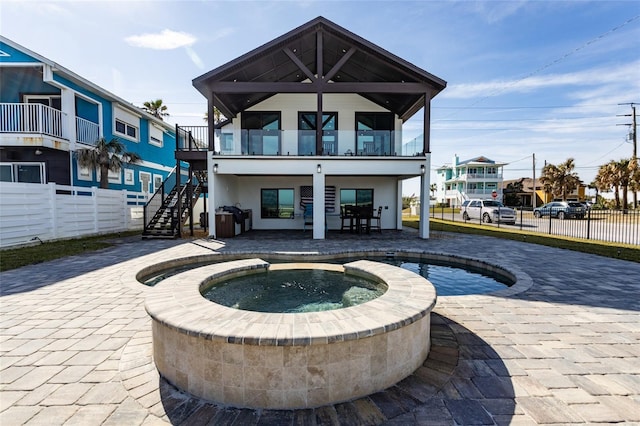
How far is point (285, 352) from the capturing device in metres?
2.21

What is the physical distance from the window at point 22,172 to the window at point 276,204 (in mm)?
9514

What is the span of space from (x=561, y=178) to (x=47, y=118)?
50.6 meters

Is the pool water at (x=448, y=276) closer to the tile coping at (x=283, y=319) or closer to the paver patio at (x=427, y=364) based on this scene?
the paver patio at (x=427, y=364)

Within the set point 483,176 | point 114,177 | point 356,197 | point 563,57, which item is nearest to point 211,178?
point 356,197

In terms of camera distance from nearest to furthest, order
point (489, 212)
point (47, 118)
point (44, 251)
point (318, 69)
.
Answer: point (44, 251) → point (318, 69) → point (47, 118) → point (489, 212)

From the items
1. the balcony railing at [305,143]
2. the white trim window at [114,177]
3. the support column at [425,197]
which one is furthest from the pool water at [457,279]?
the white trim window at [114,177]

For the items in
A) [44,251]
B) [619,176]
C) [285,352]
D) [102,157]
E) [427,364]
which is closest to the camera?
[285,352]

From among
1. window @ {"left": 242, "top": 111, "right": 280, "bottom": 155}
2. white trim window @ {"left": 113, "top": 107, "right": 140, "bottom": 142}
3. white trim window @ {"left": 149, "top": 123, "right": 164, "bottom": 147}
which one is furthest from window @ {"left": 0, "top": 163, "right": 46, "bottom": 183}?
window @ {"left": 242, "top": 111, "right": 280, "bottom": 155}

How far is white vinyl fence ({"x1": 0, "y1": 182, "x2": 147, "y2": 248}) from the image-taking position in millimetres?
8922

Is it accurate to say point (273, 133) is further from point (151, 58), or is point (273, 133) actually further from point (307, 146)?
point (151, 58)

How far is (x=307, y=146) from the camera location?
11.8 meters

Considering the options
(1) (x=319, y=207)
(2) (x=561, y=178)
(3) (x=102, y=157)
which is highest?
(2) (x=561, y=178)

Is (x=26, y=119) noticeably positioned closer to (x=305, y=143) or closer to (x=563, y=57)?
(x=305, y=143)

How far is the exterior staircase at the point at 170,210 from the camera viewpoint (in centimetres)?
1157
